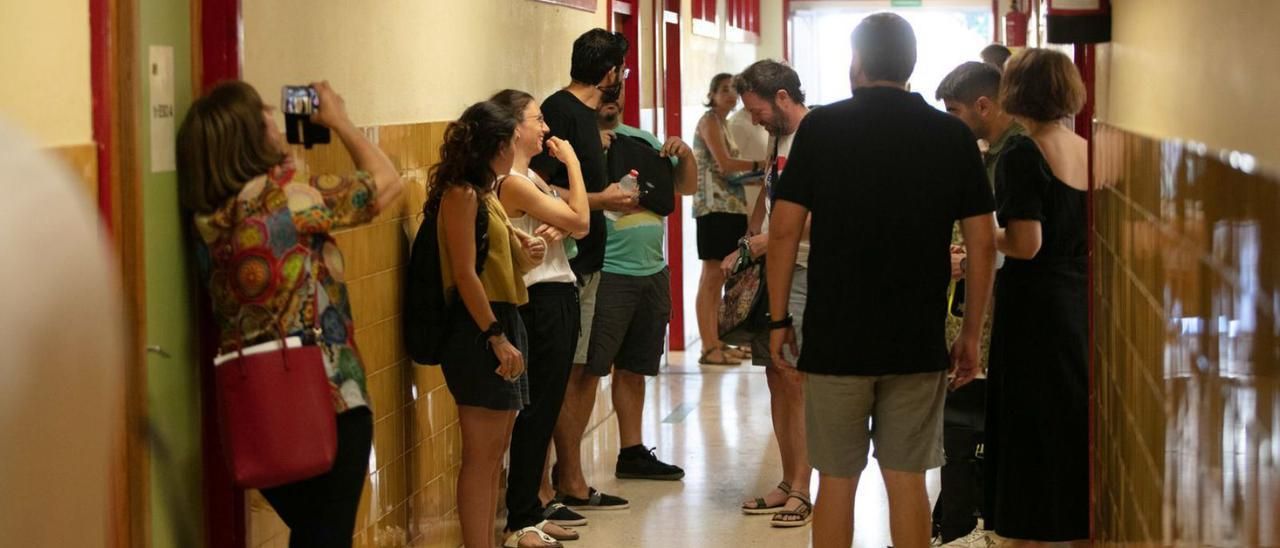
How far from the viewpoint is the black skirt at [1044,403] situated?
4.10 m

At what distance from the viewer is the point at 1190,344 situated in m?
2.25

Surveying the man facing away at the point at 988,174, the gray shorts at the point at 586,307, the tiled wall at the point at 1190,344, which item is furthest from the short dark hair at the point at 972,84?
the gray shorts at the point at 586,307

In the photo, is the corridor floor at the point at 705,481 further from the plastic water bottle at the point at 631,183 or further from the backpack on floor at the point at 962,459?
the plastic water bottle at the point at 631,183

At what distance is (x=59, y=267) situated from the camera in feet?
2.65

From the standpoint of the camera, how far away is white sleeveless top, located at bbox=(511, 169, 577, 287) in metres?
4.90

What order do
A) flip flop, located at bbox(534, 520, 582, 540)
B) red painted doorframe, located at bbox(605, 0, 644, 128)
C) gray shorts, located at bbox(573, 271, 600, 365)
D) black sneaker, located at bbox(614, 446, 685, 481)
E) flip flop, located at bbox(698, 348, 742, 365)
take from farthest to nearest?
flip flop, located at bbox(698, 348, 742, 365) < red painted doorframe, located at bbox(605, 0, 644, 128) < black sneaker, located at bbox(614, 446, 685, 481) < gray shorts, located at bbox(573, 271, 600, 365) < flip flop, located at bbox(534, 520, 582, 540)

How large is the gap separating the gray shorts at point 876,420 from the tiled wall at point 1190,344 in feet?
1.42

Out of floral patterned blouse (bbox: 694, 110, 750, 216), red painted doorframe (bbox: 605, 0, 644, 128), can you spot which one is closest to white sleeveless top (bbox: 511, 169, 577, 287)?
red painted doorframe (bbox: 605, 0, 644, 128)

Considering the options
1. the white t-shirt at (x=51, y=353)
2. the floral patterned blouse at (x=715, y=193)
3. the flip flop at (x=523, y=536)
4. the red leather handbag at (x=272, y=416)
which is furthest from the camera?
the floral patterned blouse at (x=715, y=193)

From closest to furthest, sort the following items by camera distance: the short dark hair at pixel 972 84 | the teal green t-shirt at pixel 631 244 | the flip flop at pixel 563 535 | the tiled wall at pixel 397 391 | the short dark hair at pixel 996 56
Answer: the tiled wall at pixel 397 391, the short dark hair at pixel 972 84, the flip flop at pixel 563 535, the teal green t-shirt at pixel 631 244, the short dark hair at pixel 996 56

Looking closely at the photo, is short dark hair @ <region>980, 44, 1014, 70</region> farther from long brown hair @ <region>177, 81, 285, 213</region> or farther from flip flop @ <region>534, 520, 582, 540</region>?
long brown hair @ <region>177, 81, 285, 213</region>

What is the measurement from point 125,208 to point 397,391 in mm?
1695

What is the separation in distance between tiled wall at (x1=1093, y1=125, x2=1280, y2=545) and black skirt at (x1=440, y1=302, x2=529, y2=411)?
1692 mm

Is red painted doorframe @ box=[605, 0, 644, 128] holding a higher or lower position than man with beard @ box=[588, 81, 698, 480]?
higher
